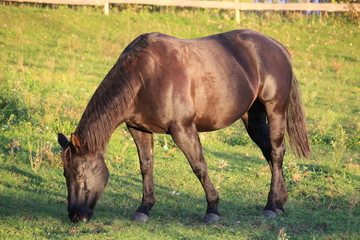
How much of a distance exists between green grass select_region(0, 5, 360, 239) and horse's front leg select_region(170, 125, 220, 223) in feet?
0.59

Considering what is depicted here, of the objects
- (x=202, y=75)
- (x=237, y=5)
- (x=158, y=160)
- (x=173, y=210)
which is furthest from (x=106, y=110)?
(x=237, y=5)

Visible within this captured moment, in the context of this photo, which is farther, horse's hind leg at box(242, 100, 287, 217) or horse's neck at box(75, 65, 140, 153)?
horse's hind leg at box(242, 100, 287, 217)

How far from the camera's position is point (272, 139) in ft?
21.3

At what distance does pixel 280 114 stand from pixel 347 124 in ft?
15.4

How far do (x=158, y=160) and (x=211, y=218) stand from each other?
258 cm

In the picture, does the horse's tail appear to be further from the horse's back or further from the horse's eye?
the horse's eye

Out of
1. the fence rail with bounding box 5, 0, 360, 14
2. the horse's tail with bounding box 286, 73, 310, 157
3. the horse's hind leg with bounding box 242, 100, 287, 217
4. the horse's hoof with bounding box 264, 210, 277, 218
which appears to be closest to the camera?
the horse's hoof with bounding box 264, 210, 277, 218

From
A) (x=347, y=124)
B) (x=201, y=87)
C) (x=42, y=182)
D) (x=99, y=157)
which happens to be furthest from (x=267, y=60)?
(x=347, y=124)

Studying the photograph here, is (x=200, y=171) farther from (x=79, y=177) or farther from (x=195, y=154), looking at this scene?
(x=79, y=177)

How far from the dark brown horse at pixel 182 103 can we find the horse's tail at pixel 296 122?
0.14m

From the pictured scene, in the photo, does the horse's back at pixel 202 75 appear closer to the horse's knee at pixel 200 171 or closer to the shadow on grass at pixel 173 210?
the horse's knee at pixel 200 171

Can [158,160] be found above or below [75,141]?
below

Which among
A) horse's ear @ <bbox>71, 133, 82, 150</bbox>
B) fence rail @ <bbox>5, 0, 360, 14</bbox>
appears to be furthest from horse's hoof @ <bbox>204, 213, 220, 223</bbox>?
fence rail @ <bbox>5, 0, 360, 14</bbox>

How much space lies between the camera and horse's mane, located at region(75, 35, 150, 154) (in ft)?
17.2
